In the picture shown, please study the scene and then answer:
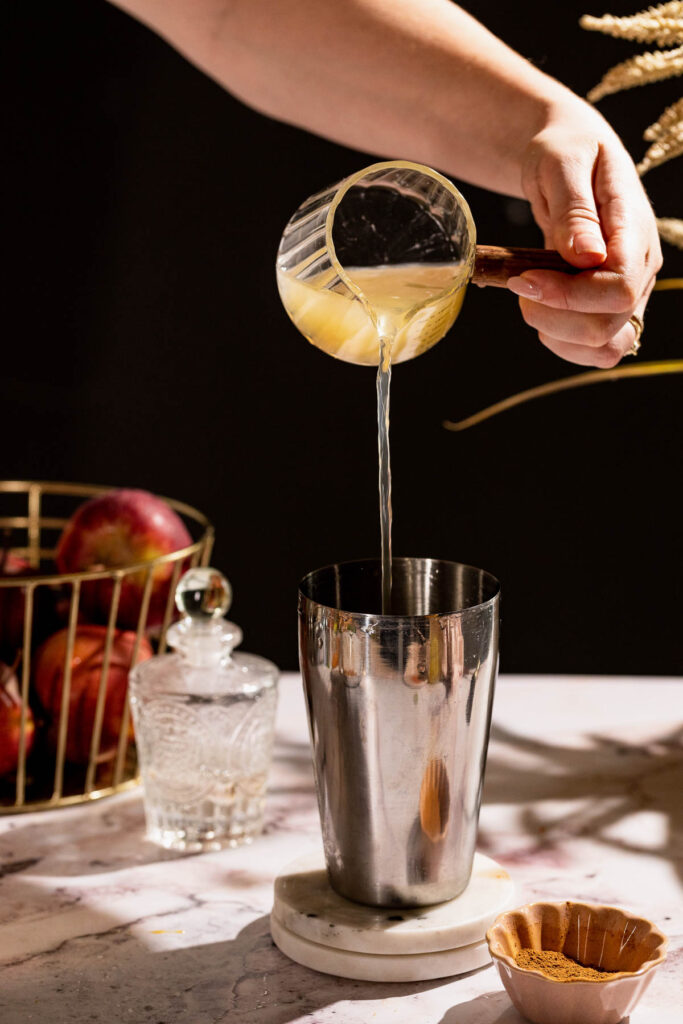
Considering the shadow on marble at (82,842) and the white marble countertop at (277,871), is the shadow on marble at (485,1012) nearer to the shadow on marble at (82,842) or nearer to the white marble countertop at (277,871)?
the white marble countertop at (277,871)

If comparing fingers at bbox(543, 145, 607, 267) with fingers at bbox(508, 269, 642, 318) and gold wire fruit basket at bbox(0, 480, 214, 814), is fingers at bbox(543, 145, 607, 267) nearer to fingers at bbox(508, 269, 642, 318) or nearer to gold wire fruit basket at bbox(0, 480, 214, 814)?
fingers at bbox(508, 269, 642, 318)

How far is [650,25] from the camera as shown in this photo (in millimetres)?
843

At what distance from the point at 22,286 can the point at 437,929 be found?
1361 millimetres

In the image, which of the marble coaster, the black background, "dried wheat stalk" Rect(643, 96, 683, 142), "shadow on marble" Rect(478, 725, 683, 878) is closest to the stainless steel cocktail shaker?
the marble coaster

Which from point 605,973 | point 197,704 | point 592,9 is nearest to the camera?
point 605,973

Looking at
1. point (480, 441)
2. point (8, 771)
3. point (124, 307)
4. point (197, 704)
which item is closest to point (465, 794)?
point (197, 704)

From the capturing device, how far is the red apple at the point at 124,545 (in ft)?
3.40

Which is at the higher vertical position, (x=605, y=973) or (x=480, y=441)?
(x=480, y=441)

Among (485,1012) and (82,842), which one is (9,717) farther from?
(485,1012)

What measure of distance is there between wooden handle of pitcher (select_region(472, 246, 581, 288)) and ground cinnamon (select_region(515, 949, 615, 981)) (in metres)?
0.40

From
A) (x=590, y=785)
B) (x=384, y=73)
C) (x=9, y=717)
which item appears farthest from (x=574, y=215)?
(x=9, y=717)

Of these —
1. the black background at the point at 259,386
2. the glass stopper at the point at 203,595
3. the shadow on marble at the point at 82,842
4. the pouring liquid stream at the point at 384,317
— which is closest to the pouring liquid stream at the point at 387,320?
the pouring liquid stream at the point at 384,317

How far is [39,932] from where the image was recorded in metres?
0.75

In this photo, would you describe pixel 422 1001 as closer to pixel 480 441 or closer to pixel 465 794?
pixel 465 794
